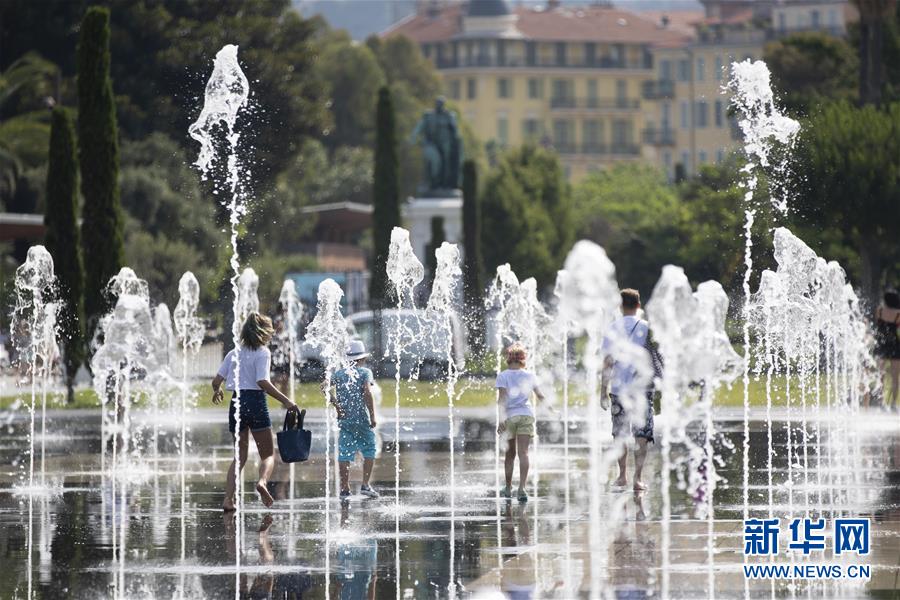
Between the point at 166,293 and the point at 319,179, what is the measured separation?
130 ft

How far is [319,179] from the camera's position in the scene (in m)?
86.2

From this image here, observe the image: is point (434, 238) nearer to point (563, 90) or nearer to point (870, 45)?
point (870, 45)

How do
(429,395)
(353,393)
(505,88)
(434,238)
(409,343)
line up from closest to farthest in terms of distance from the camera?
(353,393)
(429,395)
(409,343)
(434,238)
(505,88)

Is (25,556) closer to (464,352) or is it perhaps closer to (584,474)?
(584,474)

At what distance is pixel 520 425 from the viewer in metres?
14.4

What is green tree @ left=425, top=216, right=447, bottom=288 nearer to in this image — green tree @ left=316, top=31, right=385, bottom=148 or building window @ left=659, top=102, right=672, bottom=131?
green tree @ left=316, top=31, right=385, bottom=148

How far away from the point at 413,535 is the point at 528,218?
2198 inches

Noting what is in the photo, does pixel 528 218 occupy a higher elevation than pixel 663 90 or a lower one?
lower

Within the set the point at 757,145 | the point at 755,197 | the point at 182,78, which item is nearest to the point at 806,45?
the point at 182,78

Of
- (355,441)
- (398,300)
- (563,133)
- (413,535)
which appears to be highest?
(563,133)

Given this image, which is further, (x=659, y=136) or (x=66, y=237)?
(x=659, y=136)

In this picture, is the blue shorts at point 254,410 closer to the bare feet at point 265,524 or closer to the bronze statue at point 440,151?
the bare feet at point 265,524

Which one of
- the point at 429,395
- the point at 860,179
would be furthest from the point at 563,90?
the point at 429,395

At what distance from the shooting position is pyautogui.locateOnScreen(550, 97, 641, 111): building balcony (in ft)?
461
